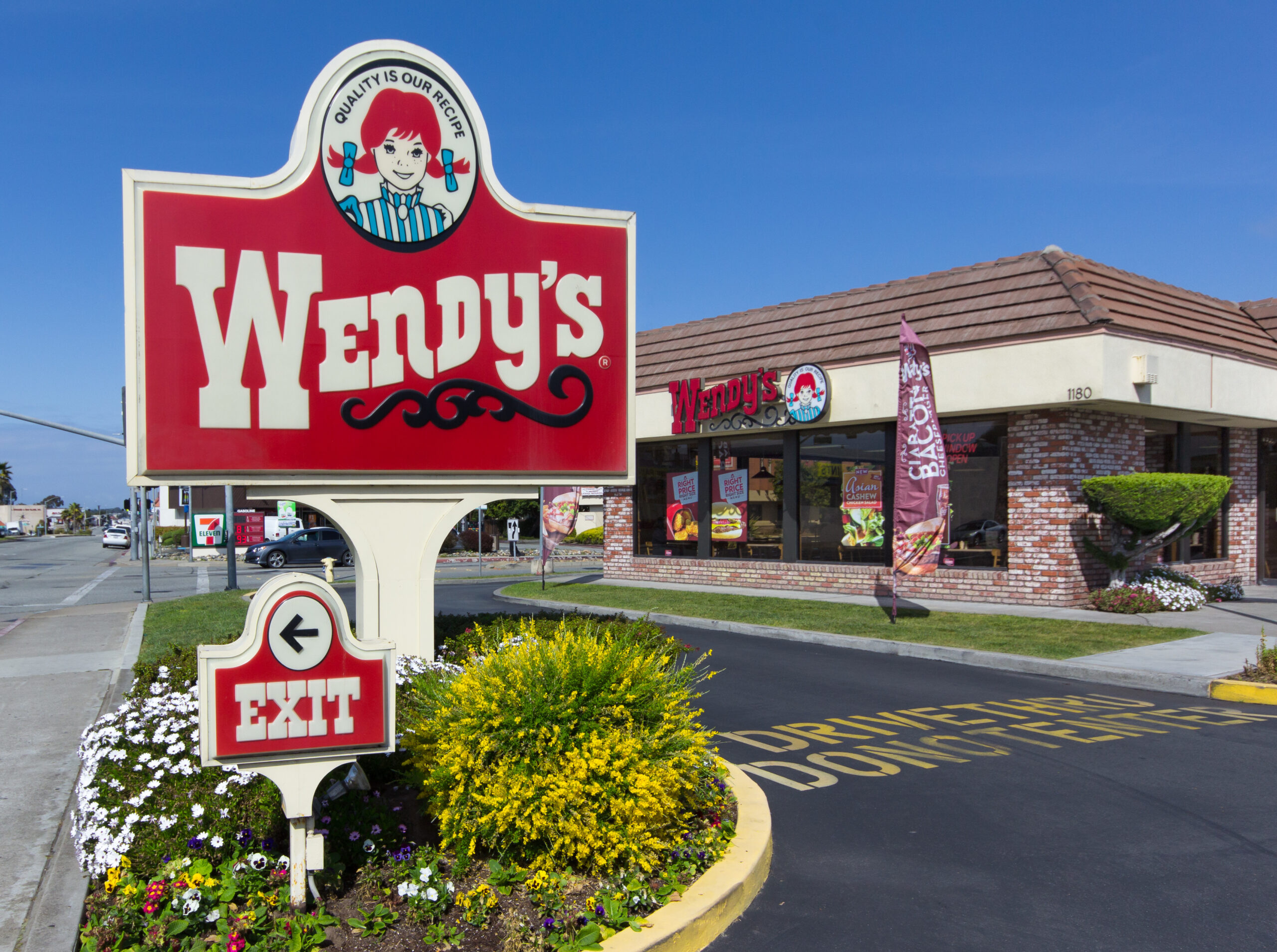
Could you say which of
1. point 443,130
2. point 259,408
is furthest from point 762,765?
point 443,130

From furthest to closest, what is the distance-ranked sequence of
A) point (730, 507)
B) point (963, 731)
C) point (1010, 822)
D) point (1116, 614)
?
point (730, 507) < point (1116, 614) < point (963, 731) < point (1010, 822)

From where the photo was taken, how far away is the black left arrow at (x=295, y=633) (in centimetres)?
412

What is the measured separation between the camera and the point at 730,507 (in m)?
21.7

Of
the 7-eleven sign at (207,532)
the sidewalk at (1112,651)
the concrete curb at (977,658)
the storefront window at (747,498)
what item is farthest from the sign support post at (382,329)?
the 7-eleven sign at (207,532)

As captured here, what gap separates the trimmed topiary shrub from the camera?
14852mm

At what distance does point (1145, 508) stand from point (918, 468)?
11.2 feet

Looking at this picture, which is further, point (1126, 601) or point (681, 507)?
point (681, 507)

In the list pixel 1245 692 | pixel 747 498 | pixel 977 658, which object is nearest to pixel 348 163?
pixel 977 658

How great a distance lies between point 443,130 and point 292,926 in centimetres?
544

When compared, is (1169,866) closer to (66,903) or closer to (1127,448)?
(66,903)

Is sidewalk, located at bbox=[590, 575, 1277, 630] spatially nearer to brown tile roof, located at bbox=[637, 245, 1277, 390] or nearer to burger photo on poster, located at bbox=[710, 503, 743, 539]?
burger photo on poster, located at bbox=[710, 503, 743, 539]

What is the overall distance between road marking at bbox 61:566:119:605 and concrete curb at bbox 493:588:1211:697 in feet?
47.3

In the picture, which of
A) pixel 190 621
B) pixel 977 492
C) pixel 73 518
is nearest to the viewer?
pixel 190 621

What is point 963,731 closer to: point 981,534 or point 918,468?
point 918,468
